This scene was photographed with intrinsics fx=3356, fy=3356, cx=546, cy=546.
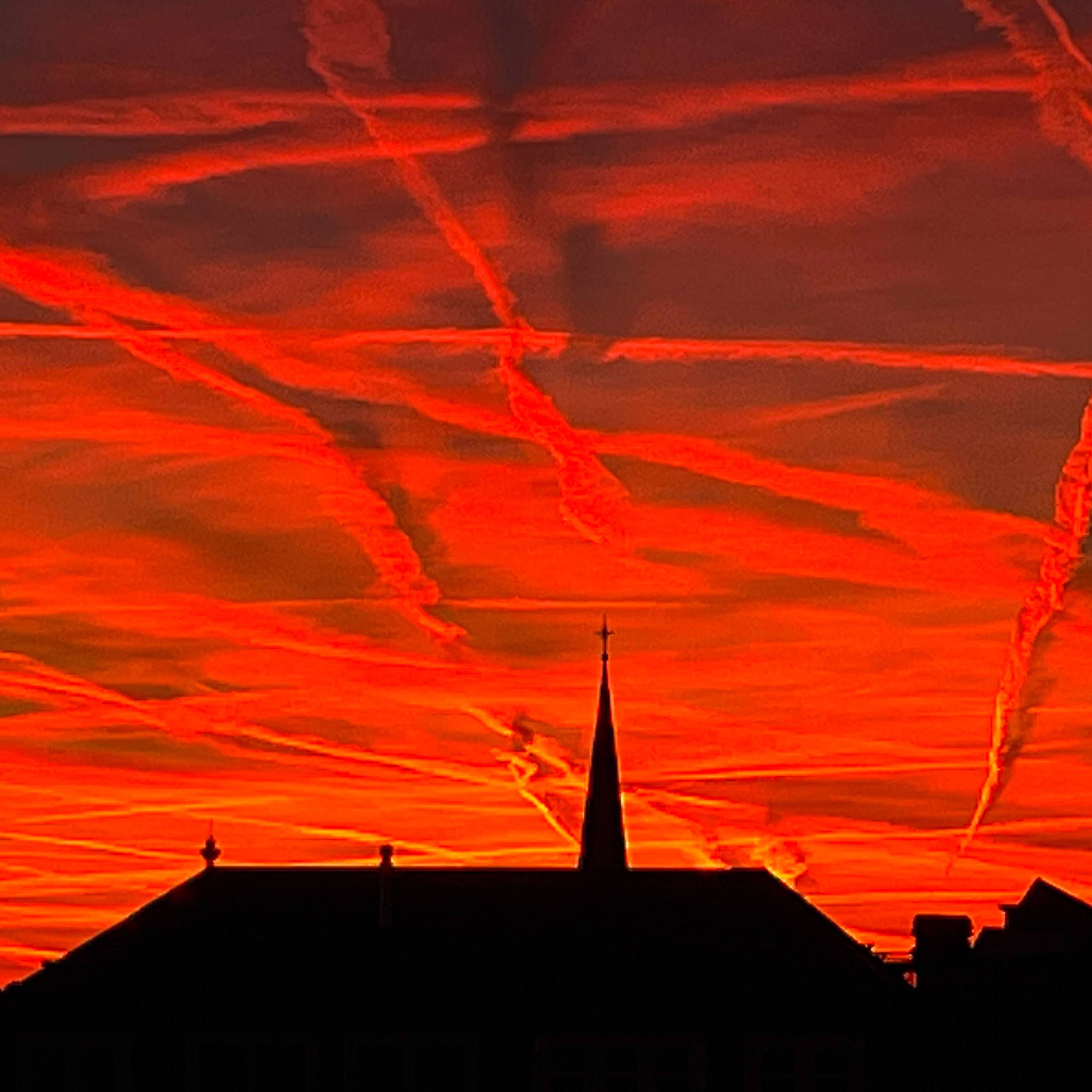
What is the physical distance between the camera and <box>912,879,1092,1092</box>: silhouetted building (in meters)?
80.8

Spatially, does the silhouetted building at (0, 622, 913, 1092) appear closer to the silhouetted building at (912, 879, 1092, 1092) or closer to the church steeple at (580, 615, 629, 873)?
the silhouetted building at (912, 879, 1092, 1092)

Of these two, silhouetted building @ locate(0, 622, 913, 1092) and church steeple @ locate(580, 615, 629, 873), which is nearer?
silhouetted building @ locate(0, 622, 913, 1092)

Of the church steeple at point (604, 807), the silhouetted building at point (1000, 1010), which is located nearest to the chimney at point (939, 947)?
the silhouetted building at point (1000, 1010)

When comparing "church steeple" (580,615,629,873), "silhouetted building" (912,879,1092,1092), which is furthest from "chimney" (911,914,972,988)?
"church steeple" (580,615,629,873)

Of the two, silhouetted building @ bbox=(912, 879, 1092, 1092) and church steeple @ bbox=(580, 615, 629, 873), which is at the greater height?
church steeple @ bbox=(580, 615, 629, 873)

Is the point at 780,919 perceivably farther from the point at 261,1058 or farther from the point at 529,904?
the point at 261,1058

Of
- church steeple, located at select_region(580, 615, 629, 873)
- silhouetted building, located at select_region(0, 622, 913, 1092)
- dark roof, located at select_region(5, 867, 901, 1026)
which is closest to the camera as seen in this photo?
silhouetted building, located at select_region(0, 622, 913, 1092)

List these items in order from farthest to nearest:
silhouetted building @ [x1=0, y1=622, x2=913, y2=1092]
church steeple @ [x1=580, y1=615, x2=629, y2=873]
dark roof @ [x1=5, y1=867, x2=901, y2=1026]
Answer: church steeple @ [x1=580, y1=615, x2=629, y2=873] → dark roof @ [x1=5, y1=867, x2=901, y2=1026] → silhouetted building @ [x1=0, y1=622, x2=913, y2=1092]

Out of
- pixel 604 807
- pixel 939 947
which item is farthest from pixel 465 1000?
pixel 604 807

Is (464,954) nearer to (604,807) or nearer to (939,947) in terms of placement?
(939,947)

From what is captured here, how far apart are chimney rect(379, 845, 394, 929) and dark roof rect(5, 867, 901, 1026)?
19 cm

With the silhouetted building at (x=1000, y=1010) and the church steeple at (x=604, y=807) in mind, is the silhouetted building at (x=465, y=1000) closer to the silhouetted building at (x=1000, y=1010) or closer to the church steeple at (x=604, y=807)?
the silhouetted building at (x=1000, y=1010)

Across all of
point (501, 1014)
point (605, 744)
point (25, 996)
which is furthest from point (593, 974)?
point (605, 744)

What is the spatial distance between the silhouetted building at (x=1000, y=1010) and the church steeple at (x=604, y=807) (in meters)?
39.8
